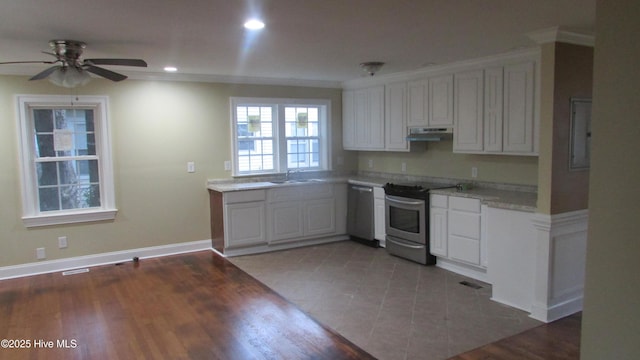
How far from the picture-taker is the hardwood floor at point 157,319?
3.24 metres

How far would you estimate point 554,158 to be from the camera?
3.56m

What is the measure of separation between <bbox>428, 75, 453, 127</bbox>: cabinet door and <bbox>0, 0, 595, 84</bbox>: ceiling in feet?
1.26

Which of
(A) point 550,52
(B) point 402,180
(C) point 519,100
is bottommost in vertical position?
(B) point 402,180

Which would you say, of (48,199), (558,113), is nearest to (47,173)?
(48,199)

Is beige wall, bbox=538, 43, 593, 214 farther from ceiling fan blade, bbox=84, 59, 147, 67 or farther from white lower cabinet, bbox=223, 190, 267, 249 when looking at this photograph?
white lower cabinet, bbox=223, 190, 267, 249

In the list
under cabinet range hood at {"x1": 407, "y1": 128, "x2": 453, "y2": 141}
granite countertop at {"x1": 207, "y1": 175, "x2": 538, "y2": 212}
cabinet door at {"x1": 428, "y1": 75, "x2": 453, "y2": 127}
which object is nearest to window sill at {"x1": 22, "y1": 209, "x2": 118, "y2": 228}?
granite countertop at {"x1": 207, "y1": 175, "x2": 538, "y2": 212}

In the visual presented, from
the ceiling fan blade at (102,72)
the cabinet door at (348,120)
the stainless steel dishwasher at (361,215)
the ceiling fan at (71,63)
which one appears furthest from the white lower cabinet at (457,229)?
the ceiling fan blade at (102,72)

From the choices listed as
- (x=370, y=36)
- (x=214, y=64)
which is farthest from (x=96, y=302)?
(x=370, y=36)

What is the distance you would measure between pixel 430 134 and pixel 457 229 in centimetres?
124

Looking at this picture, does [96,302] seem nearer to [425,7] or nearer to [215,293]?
[215,293]

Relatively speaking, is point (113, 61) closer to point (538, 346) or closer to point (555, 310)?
point (538, 346)

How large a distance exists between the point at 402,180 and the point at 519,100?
2143mm

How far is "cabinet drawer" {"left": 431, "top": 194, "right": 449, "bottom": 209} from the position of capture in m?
4.91

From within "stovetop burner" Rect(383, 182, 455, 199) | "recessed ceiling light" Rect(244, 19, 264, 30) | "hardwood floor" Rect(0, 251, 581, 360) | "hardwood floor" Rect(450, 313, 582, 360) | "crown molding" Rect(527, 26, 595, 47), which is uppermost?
"recessed ceiling light" Rect(244, 19, 264, 30)
